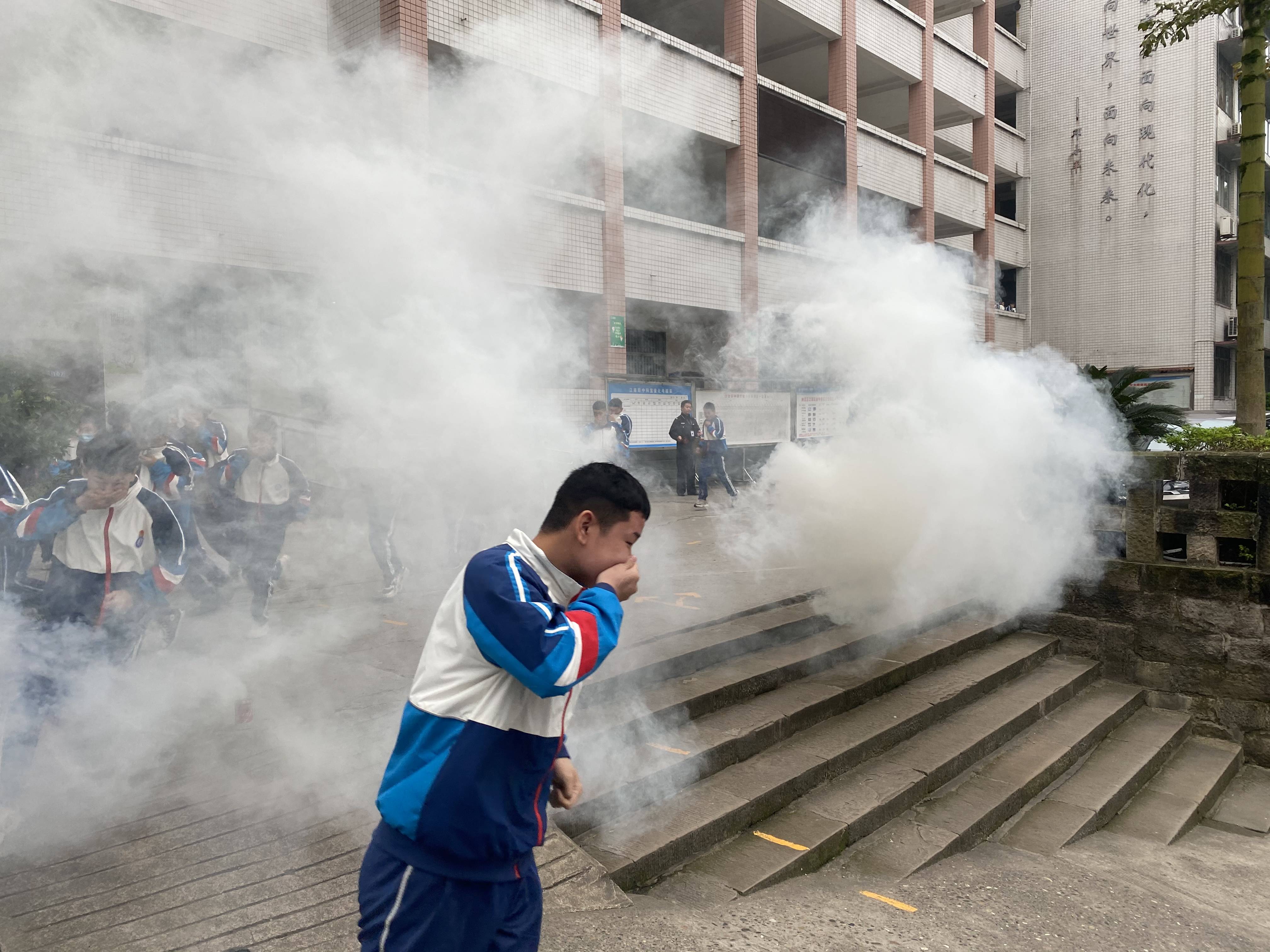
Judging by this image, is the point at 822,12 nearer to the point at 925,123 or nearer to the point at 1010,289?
the point at 925,123

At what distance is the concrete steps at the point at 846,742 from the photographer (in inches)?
128

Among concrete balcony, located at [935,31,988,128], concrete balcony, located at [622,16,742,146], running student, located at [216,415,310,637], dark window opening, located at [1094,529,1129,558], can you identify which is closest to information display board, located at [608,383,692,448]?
concrete balcony, located at [622,16,742,146]

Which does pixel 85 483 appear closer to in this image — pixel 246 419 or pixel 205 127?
pixel 246 419

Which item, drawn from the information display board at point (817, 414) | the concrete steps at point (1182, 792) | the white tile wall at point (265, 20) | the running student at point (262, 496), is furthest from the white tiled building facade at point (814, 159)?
the concrete steps at point (1182, 792)

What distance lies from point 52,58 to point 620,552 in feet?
12.6

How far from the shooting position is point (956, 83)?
60.1ft

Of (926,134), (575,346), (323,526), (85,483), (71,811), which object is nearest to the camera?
(71,811)

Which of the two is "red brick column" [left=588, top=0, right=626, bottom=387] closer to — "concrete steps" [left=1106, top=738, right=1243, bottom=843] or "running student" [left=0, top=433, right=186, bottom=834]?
"running student" [left=0, top=433, right=186, bottom=834]

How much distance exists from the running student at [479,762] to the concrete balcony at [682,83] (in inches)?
354

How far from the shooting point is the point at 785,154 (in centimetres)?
1362

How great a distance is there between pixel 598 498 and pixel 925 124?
1723cm

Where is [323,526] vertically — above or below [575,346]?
below

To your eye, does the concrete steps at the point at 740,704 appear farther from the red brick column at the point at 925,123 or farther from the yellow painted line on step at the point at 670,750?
the red brick column at the point at 925,123

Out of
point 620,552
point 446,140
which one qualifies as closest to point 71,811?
point 620,552
